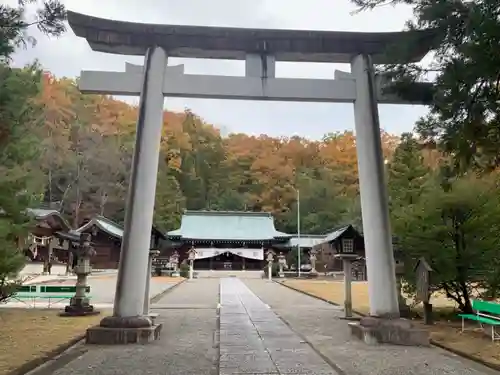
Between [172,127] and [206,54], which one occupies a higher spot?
[172,127]

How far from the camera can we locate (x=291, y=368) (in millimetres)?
5695

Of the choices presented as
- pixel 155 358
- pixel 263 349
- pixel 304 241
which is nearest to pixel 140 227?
pixel 155 358

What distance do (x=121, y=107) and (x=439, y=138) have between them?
5041 cm

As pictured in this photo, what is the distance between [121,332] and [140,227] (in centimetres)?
172

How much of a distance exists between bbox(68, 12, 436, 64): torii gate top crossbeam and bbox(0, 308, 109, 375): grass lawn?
5308 millimetres

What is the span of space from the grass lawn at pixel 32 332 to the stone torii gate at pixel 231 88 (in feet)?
4.26

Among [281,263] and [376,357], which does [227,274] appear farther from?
[376,357]

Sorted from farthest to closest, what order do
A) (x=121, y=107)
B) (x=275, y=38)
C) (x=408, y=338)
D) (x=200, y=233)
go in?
(x=121, y=107)
(x=200, y=233)
(x=275, y=38)
(x=408, y=338)

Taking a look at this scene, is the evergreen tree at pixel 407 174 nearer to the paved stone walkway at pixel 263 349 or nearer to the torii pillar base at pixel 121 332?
the paved stone walkway at pixel 263 349

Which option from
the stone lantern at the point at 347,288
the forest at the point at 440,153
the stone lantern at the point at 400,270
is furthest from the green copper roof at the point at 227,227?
the stone lantern at the point at 400,270

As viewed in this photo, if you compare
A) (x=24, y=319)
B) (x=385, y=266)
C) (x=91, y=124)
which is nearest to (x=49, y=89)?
(x=91, y=124)

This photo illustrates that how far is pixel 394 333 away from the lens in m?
7.44

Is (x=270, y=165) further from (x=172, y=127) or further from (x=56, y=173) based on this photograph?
(x=56, y=173)

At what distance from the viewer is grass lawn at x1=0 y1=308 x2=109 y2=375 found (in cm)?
636
